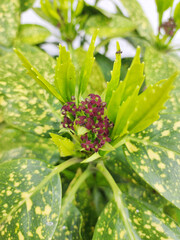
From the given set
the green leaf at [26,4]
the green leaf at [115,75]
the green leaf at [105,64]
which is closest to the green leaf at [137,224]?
the green leaf at [115,75]

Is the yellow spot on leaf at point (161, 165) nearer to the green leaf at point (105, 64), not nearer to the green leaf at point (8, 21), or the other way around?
the green leaf at point (105, 64)

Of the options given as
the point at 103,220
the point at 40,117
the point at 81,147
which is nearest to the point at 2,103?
the point at 40,117

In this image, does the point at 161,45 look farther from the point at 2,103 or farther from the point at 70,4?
the point at 2,103

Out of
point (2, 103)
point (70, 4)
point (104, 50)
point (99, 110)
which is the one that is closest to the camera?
point (99, 110)

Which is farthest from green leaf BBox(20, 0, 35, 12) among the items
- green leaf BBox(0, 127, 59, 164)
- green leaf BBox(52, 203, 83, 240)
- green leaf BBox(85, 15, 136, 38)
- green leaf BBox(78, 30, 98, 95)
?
green leaf BBox(52, 203, 83, 240)

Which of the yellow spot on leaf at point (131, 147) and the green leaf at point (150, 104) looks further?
the yellow spot on leaf at point (131, 147)

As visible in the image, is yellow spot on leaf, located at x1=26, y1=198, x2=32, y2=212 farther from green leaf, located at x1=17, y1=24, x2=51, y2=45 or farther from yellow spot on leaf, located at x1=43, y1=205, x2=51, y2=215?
green leaf, located at x1=17, y1=24, x2=51, y2=45
